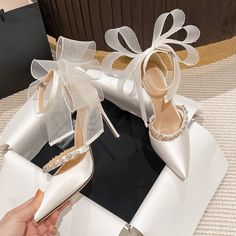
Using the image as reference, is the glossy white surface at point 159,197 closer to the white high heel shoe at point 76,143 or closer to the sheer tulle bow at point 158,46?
the white high heel shoe at point 76,143

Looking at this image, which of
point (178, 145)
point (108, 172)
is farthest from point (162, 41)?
point (108, 172)

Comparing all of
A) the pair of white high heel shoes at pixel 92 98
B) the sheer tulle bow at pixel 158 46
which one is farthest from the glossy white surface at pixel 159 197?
the sheer tulle bow at pixel 158 46

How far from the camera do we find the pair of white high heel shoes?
2.64 ft

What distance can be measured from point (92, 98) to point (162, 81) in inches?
7.0

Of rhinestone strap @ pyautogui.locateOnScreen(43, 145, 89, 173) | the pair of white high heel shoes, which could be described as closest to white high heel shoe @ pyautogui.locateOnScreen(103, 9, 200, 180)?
the pair of white high heel shoes

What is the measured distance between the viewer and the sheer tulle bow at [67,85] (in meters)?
0.83

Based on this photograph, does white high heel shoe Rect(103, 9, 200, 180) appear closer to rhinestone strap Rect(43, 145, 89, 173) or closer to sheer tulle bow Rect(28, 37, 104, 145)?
sheer tulle bow Rect(28, 37, 104, 145)

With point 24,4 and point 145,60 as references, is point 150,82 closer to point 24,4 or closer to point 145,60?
point 145,60

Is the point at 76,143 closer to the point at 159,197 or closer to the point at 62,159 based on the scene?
the point at 62,159

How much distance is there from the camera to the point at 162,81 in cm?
88

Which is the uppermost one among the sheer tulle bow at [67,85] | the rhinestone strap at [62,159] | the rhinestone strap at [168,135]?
the sheer tulle bow at [67,85]

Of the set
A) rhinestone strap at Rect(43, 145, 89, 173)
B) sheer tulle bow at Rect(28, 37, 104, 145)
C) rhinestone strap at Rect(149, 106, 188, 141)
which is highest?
sheer tulle bow at Rect(28, 37, 104, 145)

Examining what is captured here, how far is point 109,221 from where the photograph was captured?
0.77 m

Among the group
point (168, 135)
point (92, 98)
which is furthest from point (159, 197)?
point (92, 98)
